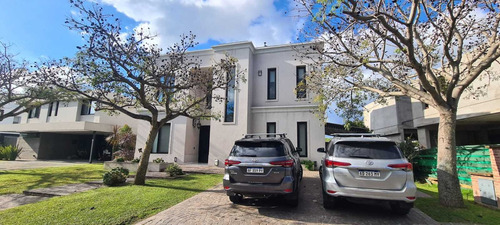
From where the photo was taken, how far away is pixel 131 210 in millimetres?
5414

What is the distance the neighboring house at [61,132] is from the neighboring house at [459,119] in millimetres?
22021

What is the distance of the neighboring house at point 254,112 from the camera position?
14.2 metres

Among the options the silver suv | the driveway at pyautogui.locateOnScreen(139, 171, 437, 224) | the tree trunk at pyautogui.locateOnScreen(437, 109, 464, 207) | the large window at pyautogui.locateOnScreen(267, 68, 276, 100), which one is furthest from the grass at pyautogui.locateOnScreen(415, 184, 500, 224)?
the large window at pyautogui.locateOnScreen(267, 68, 276, 100)

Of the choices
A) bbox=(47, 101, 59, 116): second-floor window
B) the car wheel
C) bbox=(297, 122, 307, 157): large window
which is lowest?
the car wheel

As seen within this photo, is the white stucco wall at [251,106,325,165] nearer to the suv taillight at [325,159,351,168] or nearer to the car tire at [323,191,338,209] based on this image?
the car tire at [323,191,338,209]

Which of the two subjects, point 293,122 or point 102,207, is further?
point 293,122

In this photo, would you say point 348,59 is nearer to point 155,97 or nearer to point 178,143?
point 155,97

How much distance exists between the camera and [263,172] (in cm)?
530

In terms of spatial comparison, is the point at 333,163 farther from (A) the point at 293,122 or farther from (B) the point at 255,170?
(A) the point at 293,122

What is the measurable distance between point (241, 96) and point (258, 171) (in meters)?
9.88

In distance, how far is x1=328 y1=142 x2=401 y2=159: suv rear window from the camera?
4997 millimetres

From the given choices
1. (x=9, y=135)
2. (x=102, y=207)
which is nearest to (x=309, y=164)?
(x=102, y=207)

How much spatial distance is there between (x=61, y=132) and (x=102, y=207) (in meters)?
22.8

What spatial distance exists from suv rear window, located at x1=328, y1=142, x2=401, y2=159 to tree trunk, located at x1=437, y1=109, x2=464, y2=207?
7.36 ft
